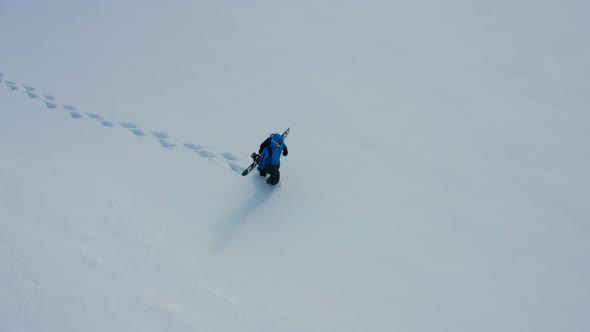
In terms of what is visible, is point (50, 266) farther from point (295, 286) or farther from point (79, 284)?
point (295, 286)

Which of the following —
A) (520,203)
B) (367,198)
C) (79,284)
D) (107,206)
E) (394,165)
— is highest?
(394,165)

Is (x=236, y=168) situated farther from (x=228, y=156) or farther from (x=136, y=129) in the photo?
(x=136, y=129)

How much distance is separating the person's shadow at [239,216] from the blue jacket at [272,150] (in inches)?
15.6

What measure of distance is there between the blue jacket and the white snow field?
49 cm

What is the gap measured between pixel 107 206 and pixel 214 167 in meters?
1.52

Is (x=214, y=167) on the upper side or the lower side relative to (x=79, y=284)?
upper

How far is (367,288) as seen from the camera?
159 inches

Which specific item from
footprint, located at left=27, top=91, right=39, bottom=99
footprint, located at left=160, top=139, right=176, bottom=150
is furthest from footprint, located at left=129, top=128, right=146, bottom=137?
footprint, located at left=27, top=91, right=39, bottom=99

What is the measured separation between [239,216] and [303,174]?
1.20 m

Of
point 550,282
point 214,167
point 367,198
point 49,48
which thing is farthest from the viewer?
point 49,48

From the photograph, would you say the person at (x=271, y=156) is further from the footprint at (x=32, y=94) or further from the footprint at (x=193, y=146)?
the footprint at (x=32, y=94)

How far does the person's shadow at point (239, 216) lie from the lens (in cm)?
459

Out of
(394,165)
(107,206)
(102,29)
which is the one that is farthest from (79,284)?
(102,29)

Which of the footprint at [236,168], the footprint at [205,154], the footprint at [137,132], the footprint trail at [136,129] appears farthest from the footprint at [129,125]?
the footprint at [236,168]
